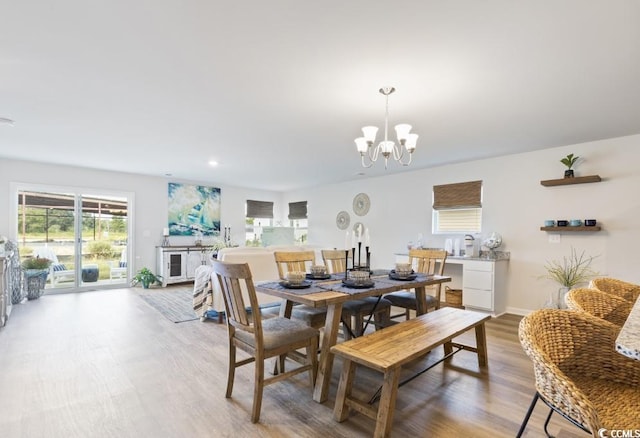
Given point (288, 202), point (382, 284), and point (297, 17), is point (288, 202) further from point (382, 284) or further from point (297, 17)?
point (297, 17)

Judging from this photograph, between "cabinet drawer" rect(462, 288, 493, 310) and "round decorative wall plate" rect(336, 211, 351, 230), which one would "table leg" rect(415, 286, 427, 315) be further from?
"round decorative wall plate" rect(336, 211, 351, 230)

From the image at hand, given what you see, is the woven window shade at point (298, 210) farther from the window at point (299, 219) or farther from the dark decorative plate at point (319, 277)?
the dark decorative plate at point (319, 277)

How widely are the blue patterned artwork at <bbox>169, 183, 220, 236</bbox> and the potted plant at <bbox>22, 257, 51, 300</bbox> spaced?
90.5 inches

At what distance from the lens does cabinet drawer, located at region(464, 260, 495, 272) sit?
4.50 meters

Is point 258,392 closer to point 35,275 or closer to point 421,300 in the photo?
point 421,300

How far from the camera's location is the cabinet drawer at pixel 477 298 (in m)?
4.52

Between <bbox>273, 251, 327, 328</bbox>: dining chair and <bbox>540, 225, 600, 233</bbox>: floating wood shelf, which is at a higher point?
<bbox>540, 225, 600, 233</bbox>: floating wood shelf

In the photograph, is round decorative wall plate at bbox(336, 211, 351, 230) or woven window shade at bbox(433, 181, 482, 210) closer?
woven window shade at bbox(433, 181, 482, 210)

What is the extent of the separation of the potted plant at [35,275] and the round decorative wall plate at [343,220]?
A: 5.75m

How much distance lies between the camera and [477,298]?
15.2 ft

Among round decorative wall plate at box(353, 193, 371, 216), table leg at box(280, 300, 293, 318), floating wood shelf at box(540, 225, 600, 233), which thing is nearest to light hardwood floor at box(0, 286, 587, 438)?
table leg at box(280, 300, 293, 318)

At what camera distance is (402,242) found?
622cm

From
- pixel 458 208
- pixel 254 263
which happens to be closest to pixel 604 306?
pixel 254 263

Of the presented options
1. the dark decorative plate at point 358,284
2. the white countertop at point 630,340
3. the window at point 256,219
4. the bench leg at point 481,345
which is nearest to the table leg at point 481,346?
the bench leg at point 481,345
